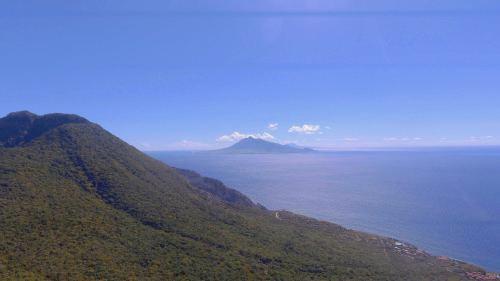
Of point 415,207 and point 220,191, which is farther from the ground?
point 220,191

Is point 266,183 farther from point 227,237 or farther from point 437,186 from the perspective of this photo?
point 227,237

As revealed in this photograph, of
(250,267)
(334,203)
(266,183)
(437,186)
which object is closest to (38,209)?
(250,267)

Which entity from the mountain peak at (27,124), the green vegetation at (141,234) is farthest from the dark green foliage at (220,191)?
the mountain peak at (27,124)

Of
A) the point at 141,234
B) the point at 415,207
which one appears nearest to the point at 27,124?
the point at 141,234

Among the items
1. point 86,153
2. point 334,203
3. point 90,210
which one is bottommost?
point 334,203

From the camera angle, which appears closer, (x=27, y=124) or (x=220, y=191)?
(x=27, y=124)

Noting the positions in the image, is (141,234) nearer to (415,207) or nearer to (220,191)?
(220,191)

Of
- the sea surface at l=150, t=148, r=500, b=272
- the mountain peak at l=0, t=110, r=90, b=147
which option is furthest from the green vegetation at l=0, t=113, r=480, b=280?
the sea surface at l=150, t=148, r=500, b=272
